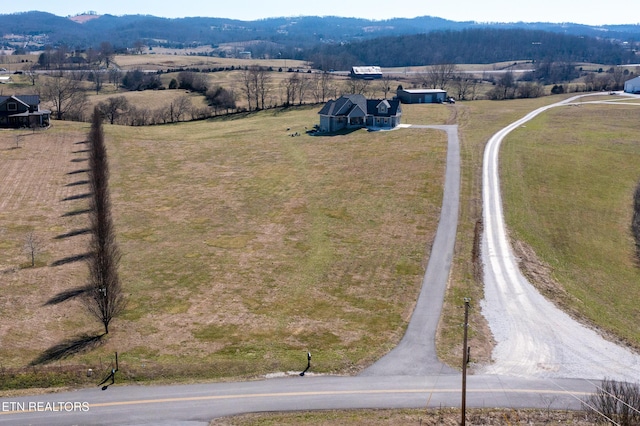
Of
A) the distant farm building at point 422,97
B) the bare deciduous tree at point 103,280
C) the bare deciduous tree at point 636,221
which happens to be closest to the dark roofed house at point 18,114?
the bare deciduous tree at point 103,280

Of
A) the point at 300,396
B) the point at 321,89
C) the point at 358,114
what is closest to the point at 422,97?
the point at 321,89

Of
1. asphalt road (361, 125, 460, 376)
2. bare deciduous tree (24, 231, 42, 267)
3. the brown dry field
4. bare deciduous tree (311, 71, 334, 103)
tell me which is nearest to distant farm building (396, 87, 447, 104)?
bare deciduous tree (311, 71, 334, 103)

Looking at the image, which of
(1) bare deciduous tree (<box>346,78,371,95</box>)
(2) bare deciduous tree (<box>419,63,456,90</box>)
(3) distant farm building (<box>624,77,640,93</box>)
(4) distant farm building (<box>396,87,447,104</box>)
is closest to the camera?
(4) distant farm building (<box>396,87,447,104</box>)

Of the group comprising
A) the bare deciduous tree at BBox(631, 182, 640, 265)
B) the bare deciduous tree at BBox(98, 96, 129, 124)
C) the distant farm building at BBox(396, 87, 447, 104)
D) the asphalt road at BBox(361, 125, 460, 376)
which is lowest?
the asphalt road at BBox(361, 125, 460, 376)

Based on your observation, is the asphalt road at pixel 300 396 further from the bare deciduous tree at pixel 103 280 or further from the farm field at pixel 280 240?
the bare deciduous tree at pixel 103 280

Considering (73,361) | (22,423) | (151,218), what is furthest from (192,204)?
(22,423)

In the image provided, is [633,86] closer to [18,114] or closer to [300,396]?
[18,114]

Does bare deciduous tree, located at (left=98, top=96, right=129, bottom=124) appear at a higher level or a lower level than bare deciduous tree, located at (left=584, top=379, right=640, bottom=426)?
higher

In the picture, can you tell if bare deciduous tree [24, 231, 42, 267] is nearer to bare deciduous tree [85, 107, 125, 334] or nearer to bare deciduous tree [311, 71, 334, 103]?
bare deciduous tree [85, 107, 125, 334]
